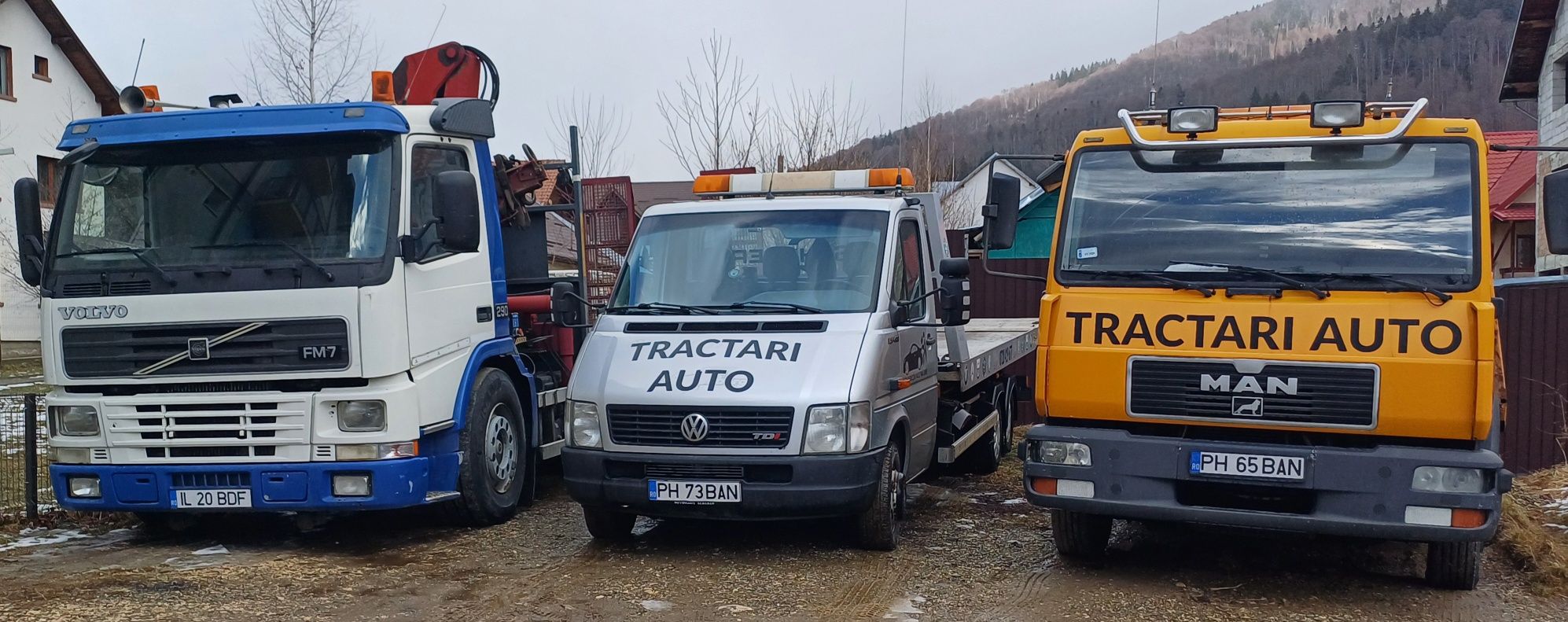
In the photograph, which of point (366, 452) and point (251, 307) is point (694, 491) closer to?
point (366, 452)

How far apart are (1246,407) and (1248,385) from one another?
11 centimetres

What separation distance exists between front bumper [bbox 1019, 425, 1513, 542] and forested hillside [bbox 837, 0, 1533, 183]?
10.6m

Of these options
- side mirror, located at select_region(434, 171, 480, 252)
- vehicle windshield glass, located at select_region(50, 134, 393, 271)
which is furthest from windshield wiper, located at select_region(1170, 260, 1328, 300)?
vehicle windshield glass, located at select_region(50, 134, 393, 271)

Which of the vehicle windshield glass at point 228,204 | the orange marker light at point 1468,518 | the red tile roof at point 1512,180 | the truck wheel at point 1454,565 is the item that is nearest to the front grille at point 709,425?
the vehicle windshield glass at point 228,204

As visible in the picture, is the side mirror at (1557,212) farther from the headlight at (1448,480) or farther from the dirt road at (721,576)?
the dirt road at (721,576)

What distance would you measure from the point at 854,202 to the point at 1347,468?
3.21 metres

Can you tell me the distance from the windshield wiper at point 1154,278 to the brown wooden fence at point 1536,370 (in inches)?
236

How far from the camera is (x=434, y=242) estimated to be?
7156mm

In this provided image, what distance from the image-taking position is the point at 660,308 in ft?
23.8

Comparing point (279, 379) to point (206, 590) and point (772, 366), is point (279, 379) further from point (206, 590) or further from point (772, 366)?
point (772, 366)

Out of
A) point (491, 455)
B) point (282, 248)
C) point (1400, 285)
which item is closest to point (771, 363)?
point (491, 455)

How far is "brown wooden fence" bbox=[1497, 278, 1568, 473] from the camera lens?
10.4m

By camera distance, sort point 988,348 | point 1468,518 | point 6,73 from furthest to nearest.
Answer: point 6,73 < point 988,348 < point 1468,518

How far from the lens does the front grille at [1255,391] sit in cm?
561
